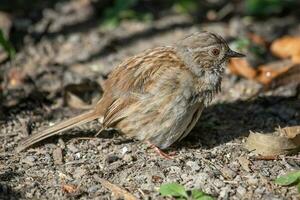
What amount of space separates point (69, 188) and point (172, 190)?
3.01 ft

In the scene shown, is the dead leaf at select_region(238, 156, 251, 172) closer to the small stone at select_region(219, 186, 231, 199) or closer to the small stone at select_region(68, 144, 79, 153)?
the small stone at select_region(219, 186, 231, 199)

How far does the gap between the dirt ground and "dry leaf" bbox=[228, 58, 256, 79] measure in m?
0.10

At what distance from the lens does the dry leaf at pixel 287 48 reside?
879 cm

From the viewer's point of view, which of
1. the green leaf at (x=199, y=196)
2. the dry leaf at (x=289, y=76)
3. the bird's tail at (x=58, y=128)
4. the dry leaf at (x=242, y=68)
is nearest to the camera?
the green leaf at (x=199, y=196)

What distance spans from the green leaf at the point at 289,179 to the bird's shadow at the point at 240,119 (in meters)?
1.09

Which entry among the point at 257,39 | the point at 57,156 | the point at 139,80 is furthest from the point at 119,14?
the point at 57,156

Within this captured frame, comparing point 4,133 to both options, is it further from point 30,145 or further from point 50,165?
point 50,165

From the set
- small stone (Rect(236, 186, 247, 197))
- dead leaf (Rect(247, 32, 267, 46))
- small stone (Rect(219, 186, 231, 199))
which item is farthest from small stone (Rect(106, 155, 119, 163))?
dead leaf (Rect(247, 32, 267, 46))

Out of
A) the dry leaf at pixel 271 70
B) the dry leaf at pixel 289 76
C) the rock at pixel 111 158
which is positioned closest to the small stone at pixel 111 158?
the rock at pixel 111 158

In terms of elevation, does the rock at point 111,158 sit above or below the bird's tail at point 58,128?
below

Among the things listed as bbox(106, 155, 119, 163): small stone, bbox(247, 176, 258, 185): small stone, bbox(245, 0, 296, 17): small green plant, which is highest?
bbox(245, 0, 296, 17): small green plant

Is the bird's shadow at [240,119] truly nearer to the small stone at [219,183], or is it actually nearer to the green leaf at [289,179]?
the small stone at [219,183]

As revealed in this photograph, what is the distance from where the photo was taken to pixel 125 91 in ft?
21.8

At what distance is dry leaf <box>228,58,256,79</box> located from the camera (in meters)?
8.50
